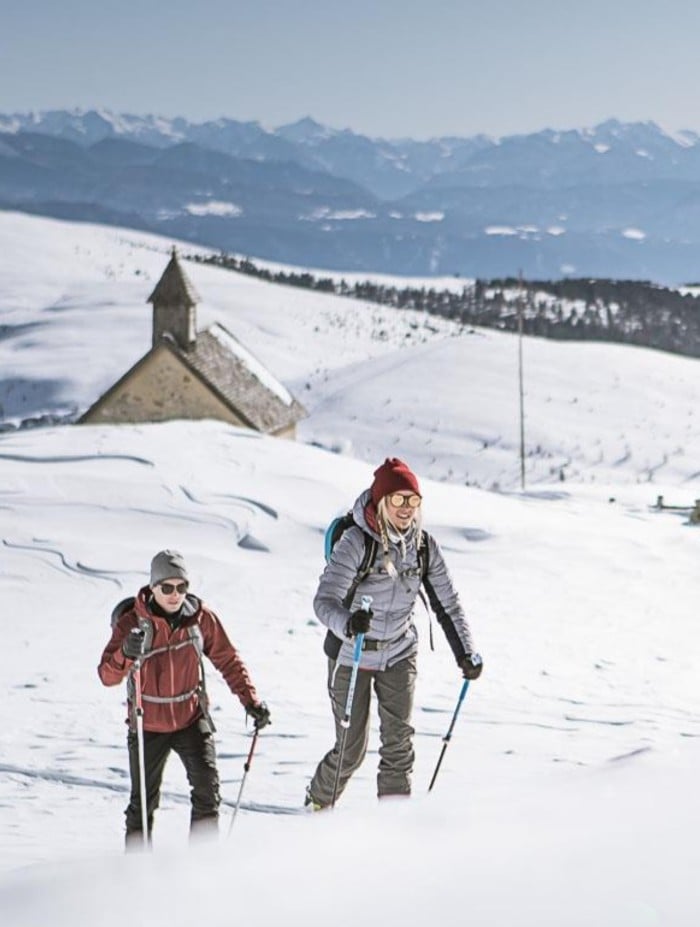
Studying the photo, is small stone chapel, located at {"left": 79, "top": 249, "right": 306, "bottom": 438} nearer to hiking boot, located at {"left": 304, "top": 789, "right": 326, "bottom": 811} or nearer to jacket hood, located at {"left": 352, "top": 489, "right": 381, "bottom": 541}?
hiking boot, located at {"left": 304, "top": 789, "right": 326, "bottom": 811}

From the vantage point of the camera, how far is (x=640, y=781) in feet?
12.0

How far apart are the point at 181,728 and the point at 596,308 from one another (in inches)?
5160

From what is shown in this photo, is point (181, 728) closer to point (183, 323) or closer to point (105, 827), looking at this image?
point (105, 827)

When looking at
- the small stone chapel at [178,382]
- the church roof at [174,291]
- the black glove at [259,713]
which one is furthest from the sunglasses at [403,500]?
the church roof at [174,291]

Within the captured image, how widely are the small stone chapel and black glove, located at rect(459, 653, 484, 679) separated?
89.5 feet

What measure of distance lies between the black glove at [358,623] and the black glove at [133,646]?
42.6 inches

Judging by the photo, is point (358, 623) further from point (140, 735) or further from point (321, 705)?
→ point (321, 705)

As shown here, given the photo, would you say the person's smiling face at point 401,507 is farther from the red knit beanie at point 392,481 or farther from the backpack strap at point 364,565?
the backpack strap at point 364,565

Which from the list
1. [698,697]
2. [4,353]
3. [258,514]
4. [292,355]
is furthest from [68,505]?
[4,353]

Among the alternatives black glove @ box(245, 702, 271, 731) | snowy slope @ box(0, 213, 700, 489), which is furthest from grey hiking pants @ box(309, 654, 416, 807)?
snowy slope @ box(0, 213, 700, 489)

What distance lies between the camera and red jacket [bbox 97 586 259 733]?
5.71 metres

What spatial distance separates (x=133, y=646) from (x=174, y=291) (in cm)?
2973

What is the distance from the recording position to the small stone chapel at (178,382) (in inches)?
1319

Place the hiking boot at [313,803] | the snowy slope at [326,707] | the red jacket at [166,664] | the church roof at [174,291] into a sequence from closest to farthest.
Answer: the snowy slope at [326,707], the red jacket at [166,664], the hiking boot at [313,803], the church roof at [174,291]
